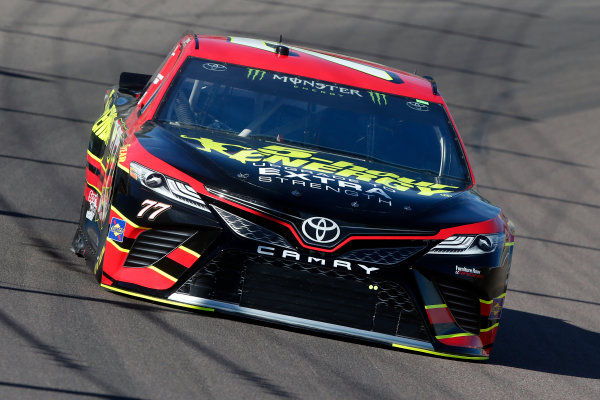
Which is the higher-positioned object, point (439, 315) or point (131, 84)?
point (131, 84)

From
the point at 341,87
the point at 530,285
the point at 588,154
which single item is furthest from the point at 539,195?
the point at 341,87

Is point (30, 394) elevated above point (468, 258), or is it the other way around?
point (468, 258)

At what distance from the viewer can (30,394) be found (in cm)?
433

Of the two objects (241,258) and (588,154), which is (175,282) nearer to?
(241,258)

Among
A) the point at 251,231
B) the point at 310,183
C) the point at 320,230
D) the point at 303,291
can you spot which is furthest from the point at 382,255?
the point at 251,231

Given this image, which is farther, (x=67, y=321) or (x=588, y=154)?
(x=588, y=154)

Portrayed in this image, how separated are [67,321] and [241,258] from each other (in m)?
1.02

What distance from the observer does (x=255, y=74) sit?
6738mm

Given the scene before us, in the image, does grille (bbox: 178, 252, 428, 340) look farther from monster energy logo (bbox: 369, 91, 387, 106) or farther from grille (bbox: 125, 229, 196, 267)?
monster energy logo (bbox: 369, 91, 387, 106)

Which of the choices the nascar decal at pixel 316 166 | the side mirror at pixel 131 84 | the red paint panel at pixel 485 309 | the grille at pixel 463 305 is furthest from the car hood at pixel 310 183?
the side mirror at pixel 131 84

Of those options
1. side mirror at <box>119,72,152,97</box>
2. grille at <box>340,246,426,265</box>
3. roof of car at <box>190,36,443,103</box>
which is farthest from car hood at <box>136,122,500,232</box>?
side mirror at <box>119,72,152,97</box>

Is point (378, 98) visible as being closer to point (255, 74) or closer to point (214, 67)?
A: point (255, 74)

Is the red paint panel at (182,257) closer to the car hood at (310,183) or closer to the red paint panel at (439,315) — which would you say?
the car hood at (310,183)

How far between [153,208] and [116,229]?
0.28 meters
